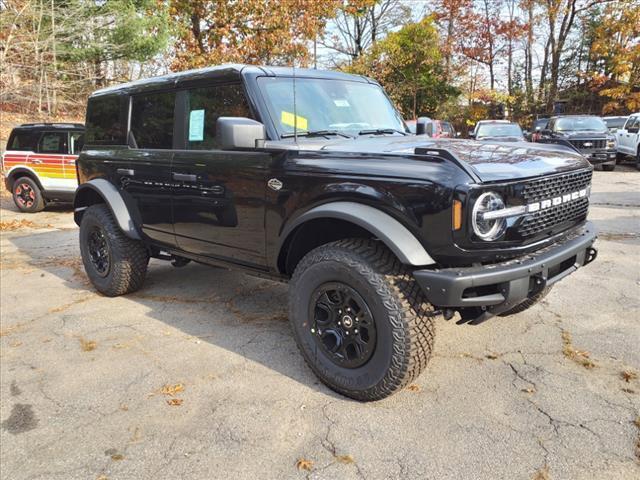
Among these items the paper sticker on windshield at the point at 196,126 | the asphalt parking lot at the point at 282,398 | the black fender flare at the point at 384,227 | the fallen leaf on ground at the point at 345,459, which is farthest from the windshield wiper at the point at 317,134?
the fallen leaf on ground at the point at 345,459

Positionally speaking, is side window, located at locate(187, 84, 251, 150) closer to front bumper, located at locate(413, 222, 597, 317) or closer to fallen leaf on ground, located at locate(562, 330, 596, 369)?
front bumper, located at locate(413, 222, 597, 317)

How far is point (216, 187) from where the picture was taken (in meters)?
3.65

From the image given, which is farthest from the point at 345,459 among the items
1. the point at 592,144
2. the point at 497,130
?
the point at 592,144

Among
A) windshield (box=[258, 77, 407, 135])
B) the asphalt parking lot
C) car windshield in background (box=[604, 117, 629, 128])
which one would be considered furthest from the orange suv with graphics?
car windshield in background (box=[604, 117, 629, 128])

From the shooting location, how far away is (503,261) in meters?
2.65

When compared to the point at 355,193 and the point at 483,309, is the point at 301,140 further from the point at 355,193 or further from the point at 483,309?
the point at 483,309

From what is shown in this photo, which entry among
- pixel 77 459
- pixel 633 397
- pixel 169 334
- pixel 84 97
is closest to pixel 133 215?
pixel 169 334

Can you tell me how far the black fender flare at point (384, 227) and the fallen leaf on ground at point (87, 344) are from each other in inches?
83.9

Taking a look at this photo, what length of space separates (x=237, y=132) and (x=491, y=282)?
65.2 inches

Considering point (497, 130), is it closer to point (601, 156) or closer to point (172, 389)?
point (601, 156)

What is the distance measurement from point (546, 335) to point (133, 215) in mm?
3525

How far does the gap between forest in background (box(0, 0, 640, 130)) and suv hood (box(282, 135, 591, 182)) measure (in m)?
11.7

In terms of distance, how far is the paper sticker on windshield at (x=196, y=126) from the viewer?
388 cm

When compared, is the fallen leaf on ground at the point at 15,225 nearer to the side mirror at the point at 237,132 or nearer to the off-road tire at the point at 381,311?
the side mirror at the point at 237,132
